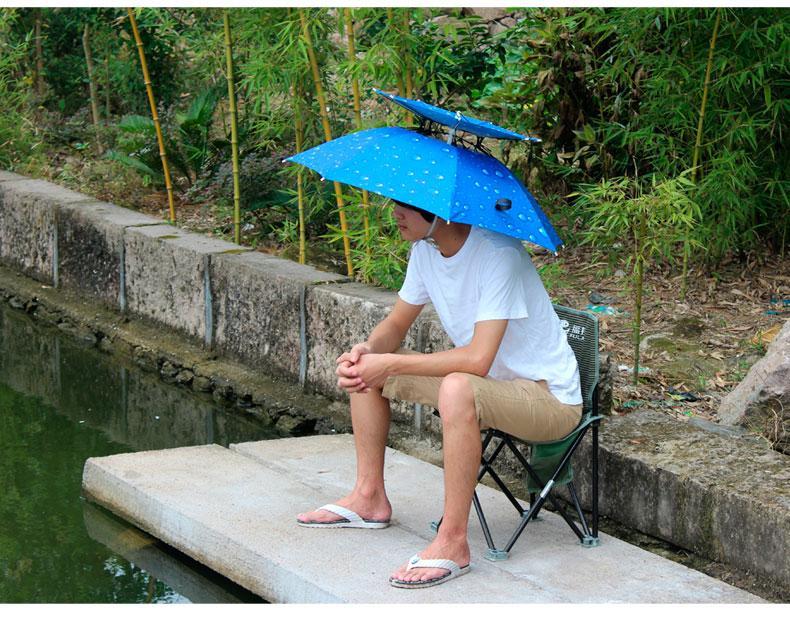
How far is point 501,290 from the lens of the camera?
3.77m

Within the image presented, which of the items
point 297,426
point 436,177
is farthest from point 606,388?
point 297,426

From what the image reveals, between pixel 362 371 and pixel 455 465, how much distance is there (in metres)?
0.42

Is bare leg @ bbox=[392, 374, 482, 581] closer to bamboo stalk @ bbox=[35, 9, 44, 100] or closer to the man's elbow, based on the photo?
the man's elbow

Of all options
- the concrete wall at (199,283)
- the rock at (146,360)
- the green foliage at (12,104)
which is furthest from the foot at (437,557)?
the green foliage at (12,104)

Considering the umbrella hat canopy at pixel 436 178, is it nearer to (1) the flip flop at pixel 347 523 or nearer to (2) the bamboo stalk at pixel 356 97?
(1) the flip flop at pixel 347 523

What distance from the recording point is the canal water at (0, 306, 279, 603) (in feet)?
13.5

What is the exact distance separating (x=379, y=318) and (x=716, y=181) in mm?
1832

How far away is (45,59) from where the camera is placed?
10297 mm

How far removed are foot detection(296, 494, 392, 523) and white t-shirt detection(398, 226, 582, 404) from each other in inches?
22.9

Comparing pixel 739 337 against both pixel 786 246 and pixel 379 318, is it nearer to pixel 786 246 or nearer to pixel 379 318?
pixel 786 246

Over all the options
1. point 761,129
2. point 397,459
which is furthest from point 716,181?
point 397,459

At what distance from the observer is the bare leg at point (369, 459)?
4051mm

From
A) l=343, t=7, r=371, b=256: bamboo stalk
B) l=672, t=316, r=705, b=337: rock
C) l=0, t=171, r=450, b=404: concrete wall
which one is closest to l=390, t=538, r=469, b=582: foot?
l=0, t=171, r=450, b=404: concrete wall

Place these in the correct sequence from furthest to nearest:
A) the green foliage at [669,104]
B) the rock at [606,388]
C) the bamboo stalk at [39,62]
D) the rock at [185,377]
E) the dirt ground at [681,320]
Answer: the bamboo stalk at [39,62], the rock at [185,377], the green foliage at [669,104], the dirt ground at [681,320], the rock at [606,388]
